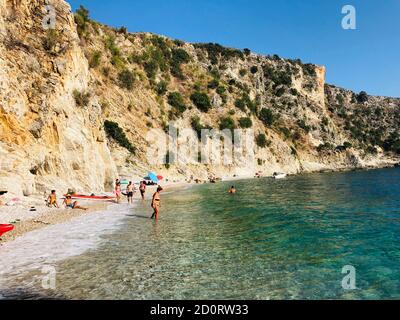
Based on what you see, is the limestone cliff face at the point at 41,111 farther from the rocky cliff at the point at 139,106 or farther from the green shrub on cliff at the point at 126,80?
the green shrub on cliff at the point at 126,80

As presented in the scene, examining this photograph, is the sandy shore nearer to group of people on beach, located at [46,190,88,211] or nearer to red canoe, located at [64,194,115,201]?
group of people on beach, located at [46,190,88,211]

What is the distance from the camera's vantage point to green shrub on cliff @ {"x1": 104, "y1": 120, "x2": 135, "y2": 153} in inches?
2009

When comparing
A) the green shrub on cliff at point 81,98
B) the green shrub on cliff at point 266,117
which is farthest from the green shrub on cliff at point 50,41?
the green shrub on cliff at point 266,117

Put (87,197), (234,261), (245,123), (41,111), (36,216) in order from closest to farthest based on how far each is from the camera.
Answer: (234,261) → (36,216) → (41,111) → (87,197) → (245,123)

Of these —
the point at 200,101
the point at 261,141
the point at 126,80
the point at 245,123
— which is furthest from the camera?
the point at 261,141

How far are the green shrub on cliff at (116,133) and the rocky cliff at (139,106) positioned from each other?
157mm

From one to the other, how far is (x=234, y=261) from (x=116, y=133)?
142 feet

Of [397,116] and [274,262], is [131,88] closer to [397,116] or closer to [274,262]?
[274,262]

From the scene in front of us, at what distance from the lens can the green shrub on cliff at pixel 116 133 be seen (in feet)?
167

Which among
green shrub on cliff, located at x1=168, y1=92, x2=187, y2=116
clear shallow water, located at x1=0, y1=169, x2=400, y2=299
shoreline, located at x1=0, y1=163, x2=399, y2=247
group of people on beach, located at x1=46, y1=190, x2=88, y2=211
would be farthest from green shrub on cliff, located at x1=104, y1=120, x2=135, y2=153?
clear shallow water, located at x1=0, y1=169, x2=400, y2=299

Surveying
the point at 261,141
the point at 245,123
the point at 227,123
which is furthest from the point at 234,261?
the point at 261,141

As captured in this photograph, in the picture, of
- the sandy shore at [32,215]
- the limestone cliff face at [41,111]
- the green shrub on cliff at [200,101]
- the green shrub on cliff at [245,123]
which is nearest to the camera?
the sandy shore at [32,215]

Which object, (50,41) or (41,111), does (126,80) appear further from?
(41,111)

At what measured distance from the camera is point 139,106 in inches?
2454
